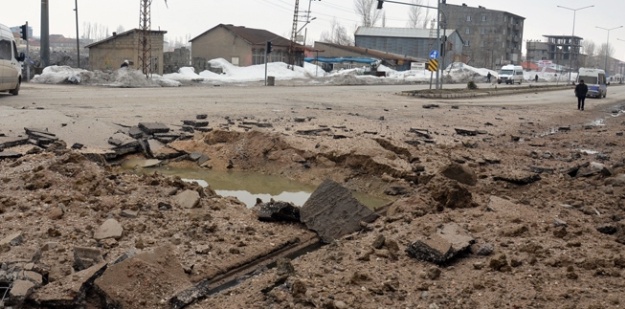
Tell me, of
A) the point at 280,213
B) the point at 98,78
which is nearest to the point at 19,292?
the point at 280,213

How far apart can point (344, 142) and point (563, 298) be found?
29.2ft

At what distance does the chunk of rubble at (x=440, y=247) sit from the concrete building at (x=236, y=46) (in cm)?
6336

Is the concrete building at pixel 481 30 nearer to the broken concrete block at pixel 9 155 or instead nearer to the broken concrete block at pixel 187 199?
the broken concrete block at pixel 9 155

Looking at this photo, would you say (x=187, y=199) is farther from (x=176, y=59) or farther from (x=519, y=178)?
(x=176, y=59)

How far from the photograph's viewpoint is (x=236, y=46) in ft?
230

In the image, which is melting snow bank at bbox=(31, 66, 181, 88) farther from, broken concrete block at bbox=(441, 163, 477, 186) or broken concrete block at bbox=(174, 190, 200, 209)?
broken concrete block at bbox=(174, 190, 200, 209)

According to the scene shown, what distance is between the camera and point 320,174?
12672 millimetres

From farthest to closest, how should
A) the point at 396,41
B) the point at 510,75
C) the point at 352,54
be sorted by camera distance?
1. the point at 396,41
2. the point at 352,54
3. the point at 510,75

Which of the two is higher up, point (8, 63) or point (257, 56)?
point (257, 56)

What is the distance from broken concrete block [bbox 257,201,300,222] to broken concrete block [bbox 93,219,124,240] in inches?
72.0

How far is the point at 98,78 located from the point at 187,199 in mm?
37181

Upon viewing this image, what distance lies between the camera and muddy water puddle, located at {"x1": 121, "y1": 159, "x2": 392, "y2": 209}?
11.3m

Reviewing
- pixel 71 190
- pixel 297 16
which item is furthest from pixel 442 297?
pixel 297 16

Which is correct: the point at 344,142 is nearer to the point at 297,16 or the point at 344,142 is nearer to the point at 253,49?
the point at 253,49
